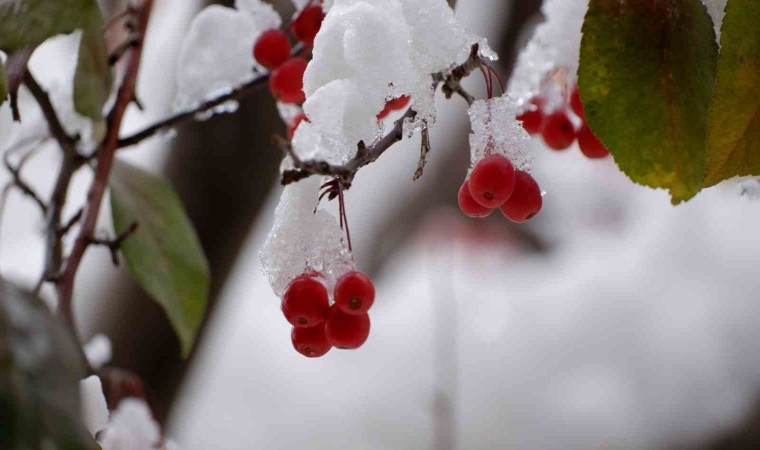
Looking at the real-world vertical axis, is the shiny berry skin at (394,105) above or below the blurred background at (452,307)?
above

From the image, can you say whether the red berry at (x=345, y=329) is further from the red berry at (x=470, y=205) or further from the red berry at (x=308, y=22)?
the red berry at (x=308, y=22)

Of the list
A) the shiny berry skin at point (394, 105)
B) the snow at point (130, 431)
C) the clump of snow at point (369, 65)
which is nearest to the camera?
the clump of snow at point (369, 65)

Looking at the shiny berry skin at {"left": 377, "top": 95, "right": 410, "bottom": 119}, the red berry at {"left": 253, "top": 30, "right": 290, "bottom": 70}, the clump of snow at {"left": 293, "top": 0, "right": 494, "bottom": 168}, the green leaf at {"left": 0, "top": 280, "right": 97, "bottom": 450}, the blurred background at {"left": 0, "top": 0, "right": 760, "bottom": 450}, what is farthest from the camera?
the blurred background at {"left": 0, "top": 0, "right": 760, "bottom": 450}

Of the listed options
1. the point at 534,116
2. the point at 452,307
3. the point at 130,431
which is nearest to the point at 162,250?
the point at 130,431

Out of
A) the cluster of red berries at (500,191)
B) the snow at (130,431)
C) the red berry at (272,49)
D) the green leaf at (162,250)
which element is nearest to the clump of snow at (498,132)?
the cluster of red berries at (500,191)

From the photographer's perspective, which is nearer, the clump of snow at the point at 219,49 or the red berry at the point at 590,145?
the red berry at the point at 590,145

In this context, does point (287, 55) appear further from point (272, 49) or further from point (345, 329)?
point (345, 329)

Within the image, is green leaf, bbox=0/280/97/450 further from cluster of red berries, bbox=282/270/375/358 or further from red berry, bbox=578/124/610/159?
red berry, bbox=578/124/610/159

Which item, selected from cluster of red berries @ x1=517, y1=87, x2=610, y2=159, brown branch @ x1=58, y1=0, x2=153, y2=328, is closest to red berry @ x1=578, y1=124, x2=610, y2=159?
cluster of red berries @ x1=517, y1=87, x2=610, y2=159
